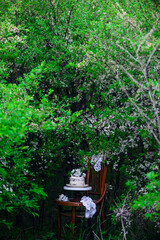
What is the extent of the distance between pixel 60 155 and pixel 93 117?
1089 mm

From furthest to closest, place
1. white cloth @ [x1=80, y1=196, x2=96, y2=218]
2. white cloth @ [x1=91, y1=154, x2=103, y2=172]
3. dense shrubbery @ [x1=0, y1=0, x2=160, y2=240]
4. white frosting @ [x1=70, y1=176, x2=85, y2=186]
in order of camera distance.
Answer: white cloth @ [x1=91, y1=154, x2=103, y2=172] → white frosting @ [x1=70, y1=176, x2=85, y2=186] → white cloth @ [x1=80, y1=196, x2=96, y2=218] → dense shrubbery @ [x1=0, y1=0, x2=160, y2=240]

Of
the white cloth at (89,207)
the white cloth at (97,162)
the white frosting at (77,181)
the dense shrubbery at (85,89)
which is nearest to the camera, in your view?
the dense shrubbery at (85,89)

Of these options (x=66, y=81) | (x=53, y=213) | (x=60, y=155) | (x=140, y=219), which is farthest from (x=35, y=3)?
(x=140, y=219)

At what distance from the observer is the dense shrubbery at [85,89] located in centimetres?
409

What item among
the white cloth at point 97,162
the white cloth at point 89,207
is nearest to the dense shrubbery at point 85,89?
the white cloth at point 97,162

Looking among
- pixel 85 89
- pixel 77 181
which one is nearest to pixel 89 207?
pixel 77 181

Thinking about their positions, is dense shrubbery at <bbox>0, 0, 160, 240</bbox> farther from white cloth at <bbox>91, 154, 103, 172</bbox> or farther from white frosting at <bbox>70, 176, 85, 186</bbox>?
white frosting at <bbox>70, 176, 85, 186</bbox>

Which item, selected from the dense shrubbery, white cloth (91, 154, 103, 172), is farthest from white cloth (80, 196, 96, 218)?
white cloth (91, 154, 103, 172)

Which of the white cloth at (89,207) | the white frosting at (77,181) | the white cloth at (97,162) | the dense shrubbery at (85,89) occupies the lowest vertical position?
the white cloth at (89,207)

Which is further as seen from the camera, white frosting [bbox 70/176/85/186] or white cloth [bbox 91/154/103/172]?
white cloth [bbox 91/154/103/172]

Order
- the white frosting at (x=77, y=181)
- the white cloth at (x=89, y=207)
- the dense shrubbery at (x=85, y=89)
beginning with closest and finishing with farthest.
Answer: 1. the dense shrubbery at (x=85, y=89)
2. the white cloth at (x=89, y=207)
3. the white frosting at (x=77, y=181)

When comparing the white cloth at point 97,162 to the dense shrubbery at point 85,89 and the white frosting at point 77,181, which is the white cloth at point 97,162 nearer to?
the dense shrubbery at point 85,89

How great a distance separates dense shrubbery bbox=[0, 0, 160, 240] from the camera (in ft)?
13.4

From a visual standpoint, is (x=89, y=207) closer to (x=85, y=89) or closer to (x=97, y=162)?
(x=97, y=162)
